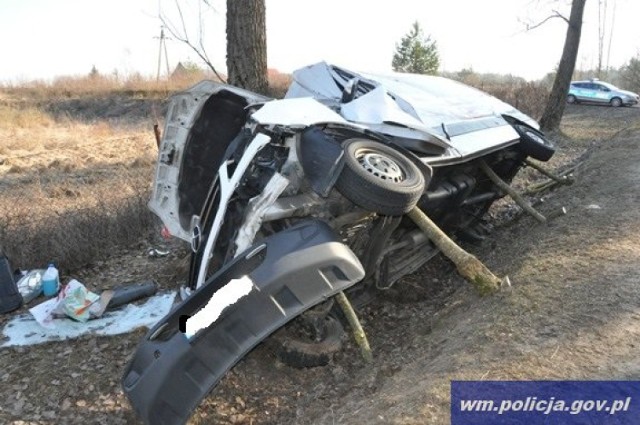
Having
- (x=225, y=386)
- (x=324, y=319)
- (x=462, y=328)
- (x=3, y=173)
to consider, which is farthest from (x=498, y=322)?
(x=3, y=173)

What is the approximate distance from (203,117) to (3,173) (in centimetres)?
802

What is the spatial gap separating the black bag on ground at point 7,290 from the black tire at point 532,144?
4.81 metres

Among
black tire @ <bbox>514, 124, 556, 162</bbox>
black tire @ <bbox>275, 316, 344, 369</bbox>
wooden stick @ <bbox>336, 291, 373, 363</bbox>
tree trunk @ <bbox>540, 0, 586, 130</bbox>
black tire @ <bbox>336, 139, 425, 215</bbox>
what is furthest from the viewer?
tree trunk @ <bbox>540, 0, 586, 130</bbox>

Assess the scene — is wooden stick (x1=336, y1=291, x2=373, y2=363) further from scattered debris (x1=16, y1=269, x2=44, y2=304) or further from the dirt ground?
scattered debris (x1=16, y1=269, x2=44, y2=304)

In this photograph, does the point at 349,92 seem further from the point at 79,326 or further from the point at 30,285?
the point at 30,285

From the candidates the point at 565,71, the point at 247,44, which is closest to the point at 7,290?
the point at 247,44

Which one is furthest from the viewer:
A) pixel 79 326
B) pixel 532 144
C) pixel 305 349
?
pixel 532 144

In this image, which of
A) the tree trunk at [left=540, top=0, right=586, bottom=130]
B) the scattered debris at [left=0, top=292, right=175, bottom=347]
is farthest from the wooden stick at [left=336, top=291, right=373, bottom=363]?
the tree trunk at [left=540, top=0, right=586, bottom=130]

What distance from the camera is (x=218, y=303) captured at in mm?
2660

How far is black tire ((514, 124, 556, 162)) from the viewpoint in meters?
5.46

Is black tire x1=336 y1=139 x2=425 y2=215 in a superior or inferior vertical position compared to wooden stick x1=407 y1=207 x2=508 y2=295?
superior

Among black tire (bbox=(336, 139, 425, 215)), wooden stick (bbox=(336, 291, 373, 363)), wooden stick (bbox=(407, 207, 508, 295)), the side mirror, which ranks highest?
the side mirror

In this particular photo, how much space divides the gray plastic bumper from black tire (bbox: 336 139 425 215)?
344 mm

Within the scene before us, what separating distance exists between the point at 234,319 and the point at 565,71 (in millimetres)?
14914
